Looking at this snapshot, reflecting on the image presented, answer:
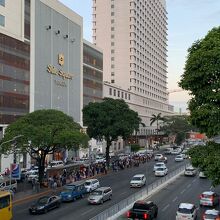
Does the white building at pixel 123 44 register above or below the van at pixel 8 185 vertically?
above

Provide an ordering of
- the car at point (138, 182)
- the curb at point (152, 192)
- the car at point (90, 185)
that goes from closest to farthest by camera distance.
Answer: the curb at point (152, 192), the car at point (90, 185), the car at point (138, 182)

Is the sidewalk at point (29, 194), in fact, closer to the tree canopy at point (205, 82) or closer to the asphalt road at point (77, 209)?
the asphalt road at point (77, 209)

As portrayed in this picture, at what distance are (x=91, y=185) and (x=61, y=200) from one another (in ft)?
24.6

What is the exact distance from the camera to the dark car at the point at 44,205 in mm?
40562

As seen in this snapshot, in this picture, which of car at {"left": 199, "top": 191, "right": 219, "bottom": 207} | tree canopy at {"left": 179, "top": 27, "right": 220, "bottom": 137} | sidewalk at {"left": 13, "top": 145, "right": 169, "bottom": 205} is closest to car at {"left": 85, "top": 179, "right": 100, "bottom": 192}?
sidewalk at {"left": 13, "top": 145, "right": 169, "bottom": 205}

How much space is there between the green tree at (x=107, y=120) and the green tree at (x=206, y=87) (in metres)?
50.8

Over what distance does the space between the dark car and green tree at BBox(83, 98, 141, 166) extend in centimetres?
4088

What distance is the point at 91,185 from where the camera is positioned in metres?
53.6

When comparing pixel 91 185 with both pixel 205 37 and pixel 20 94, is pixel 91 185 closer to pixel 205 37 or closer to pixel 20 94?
pixel 205 37

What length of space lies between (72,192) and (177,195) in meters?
12.2

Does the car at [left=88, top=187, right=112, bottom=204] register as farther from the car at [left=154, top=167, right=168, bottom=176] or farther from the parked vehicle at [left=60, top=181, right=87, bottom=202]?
the car at [left=154, top=167, right=168, bottom=176]

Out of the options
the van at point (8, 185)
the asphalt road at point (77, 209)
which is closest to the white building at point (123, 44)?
the asphalt road at point (77, 209)

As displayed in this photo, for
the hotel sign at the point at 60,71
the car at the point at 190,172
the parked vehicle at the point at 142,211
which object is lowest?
the parked vehicle at the point at 142,211

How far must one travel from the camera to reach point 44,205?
134 feet
